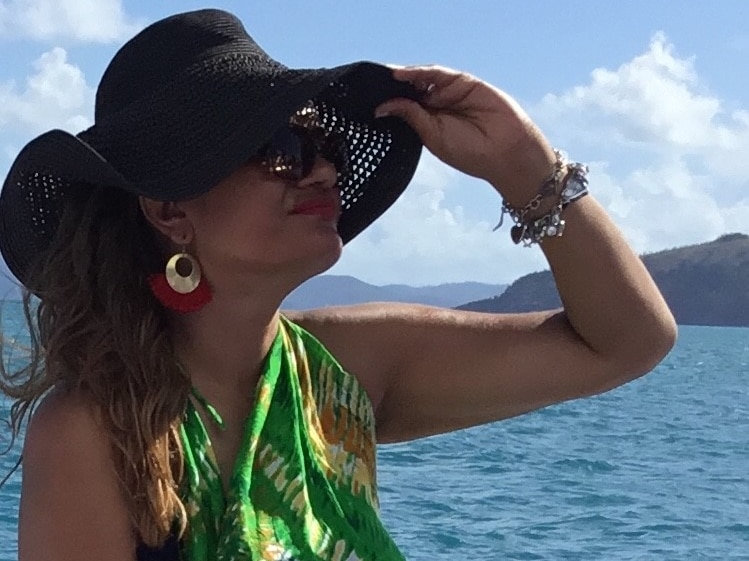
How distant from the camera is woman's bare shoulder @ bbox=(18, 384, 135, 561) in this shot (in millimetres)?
1871

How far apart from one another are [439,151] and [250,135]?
530 millimetres

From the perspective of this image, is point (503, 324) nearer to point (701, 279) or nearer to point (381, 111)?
point (381, 111)

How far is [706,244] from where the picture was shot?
99312mm

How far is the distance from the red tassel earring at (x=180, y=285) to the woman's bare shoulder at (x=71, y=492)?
0.23m

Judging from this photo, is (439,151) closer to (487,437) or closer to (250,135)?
(250,135)

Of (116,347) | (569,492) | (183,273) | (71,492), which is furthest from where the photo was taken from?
(569,492)

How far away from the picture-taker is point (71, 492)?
188 centimetres

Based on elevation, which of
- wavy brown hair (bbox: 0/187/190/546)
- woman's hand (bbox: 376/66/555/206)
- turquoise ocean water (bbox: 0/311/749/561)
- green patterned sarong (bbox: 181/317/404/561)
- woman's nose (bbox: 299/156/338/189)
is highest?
woman's hand (bbox: 376/66/555/206)

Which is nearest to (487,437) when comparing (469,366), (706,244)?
(469,366)

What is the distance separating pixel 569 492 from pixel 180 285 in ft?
37.5

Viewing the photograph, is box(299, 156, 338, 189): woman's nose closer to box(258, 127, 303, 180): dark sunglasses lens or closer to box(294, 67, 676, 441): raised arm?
box(258, 127, 303, 180): dark sunglasses lens

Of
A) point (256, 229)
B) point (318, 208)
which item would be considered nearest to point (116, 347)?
point (256, 229)

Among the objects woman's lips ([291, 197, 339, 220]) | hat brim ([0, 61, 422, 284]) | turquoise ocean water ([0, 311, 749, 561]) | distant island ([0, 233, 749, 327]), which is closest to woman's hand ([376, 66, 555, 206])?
hat brim ([0, 61, 422, 284])

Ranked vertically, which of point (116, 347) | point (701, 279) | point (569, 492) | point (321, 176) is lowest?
point (569, 492)
